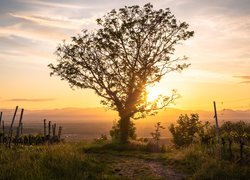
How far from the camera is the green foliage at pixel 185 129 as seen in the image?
125 feet

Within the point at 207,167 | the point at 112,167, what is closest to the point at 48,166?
the point at 112,167

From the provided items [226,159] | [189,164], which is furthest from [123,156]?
[226,159]

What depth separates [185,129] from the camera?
3916 centimetres

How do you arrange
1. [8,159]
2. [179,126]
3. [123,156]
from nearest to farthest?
[8,159] < [123,156] < [179,126]

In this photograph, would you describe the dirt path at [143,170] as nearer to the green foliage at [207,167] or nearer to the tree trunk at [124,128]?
the green foliage at [207,167]

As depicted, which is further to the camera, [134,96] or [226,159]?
[134,96]

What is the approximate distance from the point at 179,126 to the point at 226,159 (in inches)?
699

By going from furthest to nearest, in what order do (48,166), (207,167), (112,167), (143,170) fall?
(112,167)
(143,170)
(207,167)
(48,166)

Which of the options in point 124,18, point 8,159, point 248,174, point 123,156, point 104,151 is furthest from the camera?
point 124,18

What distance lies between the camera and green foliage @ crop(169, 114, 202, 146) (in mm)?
38159

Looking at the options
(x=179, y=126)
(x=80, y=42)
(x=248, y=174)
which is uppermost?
(x=80, y=42)

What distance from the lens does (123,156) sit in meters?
28.1

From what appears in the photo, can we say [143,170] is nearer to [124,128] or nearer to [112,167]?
[112,167]

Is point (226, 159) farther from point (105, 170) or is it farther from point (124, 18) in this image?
point (124, 18)
